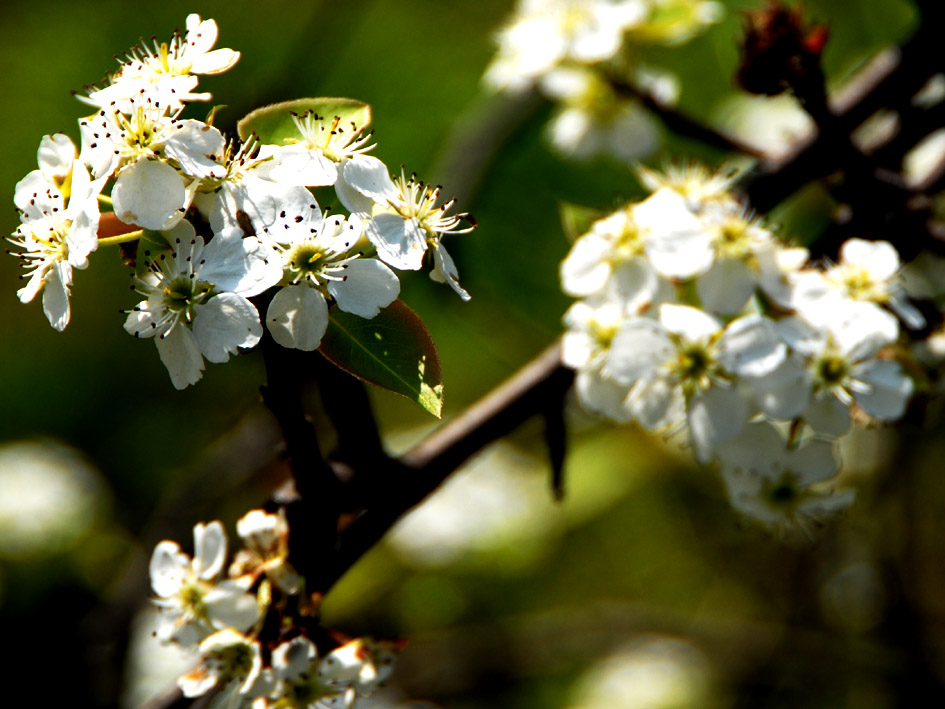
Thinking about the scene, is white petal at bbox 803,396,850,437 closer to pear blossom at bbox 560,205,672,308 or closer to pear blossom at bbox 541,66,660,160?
pear blossom at bbox 560,205,672,308

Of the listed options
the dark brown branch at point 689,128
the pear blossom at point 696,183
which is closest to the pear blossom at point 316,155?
the pear blossom at point 696,183

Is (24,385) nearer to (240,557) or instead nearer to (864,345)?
(240,557)

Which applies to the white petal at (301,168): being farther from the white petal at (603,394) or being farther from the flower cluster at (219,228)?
the white petal at (603,394)

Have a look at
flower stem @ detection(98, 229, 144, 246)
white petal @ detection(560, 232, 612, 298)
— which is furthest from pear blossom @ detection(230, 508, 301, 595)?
white petal @ detection(560, 232, 612, 298)

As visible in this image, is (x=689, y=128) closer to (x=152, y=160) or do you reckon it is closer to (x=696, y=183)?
(x=696, y=183)

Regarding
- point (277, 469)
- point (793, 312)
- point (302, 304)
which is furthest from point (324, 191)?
point (277, 469)
